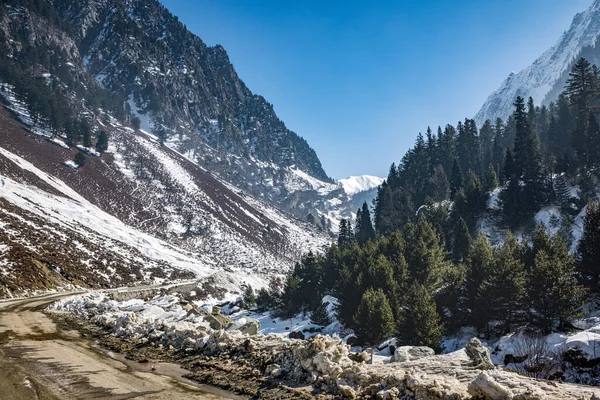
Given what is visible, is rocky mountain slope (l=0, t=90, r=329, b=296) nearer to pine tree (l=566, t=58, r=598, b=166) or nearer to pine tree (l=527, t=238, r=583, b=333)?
pine tree (l=527, t=238, r=583, b=333)

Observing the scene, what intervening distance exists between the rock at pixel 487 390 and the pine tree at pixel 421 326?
15.3m

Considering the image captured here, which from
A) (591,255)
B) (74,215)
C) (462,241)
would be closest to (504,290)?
(591,255)

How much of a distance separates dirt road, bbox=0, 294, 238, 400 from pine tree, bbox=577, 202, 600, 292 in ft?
92.9

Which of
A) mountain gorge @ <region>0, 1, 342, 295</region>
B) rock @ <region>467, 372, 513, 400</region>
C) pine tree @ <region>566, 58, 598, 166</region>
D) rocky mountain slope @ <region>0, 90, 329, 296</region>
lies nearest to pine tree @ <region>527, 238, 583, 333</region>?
rock @ <region>467, 372, 513, 400</region>

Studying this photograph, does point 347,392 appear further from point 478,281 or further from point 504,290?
point 478,281

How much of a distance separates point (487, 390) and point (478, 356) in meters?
4.88

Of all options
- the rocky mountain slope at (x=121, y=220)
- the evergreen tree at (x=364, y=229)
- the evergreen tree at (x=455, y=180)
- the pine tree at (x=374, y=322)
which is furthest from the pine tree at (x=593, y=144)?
the rocky mountain slope at (x=121, y=220)

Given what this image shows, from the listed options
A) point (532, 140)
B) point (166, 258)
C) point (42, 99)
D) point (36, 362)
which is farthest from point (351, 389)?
point (42, 99)

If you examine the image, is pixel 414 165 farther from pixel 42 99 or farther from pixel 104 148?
pixel 42 99

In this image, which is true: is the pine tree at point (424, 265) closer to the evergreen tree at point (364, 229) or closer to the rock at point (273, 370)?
the rock at point (273, 370)

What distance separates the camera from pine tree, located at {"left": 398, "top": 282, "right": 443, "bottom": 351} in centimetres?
2189

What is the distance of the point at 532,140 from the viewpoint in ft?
196

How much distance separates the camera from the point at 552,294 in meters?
20.3

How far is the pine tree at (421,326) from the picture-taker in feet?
71.8
